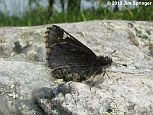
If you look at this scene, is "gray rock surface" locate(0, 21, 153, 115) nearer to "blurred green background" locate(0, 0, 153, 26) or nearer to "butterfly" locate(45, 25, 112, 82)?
"butterfly" locate(45, 25, 112, 82)

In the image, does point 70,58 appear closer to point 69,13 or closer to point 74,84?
point 74,84

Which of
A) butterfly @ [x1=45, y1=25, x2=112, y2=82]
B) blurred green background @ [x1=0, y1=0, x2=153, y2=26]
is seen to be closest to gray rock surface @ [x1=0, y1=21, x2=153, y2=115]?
butterfly @ [x1=45, y1=25, x2=112, y2=82]

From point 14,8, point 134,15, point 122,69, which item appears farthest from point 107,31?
point 14,8

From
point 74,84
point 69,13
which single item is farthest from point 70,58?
point 69,13

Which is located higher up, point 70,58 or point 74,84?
point 70,58

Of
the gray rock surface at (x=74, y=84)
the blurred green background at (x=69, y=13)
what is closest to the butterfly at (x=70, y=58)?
the gray rock surface at (x=74, y=84)

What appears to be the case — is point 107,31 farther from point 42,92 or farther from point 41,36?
point 42,92

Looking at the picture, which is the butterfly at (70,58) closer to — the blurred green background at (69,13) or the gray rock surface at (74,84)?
the gray rock surface at (74,84)
